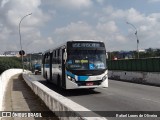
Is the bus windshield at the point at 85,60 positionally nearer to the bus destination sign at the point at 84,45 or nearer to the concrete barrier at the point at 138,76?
the bus destination sign at the point at 84,45

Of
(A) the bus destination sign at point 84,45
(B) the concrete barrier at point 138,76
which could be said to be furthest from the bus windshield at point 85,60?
(B) the concrete barrier at point 138,76

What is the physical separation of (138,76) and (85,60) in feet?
40.1

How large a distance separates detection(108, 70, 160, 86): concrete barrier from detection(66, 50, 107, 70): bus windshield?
8.49 m

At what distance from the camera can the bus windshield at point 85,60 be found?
1827 centimetres

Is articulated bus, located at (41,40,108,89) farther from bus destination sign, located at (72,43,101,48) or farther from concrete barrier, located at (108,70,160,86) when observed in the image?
concrete barrier, located at (108,70,160,86)

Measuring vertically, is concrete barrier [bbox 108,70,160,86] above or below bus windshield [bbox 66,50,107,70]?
below

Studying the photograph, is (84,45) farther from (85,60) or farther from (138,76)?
(138,76)

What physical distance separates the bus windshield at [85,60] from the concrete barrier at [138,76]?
8.49 m

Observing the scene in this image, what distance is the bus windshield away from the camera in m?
18.3

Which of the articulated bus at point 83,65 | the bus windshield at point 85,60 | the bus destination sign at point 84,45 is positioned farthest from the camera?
the bus destination sign at point 84,45

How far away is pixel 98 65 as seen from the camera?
60.7ft

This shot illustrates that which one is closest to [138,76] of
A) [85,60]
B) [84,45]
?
[84,45]

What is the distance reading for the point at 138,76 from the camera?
2950cm

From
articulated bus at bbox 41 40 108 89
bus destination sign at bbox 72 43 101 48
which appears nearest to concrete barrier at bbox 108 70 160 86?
articulated bus at bbox 41 40 108 89
